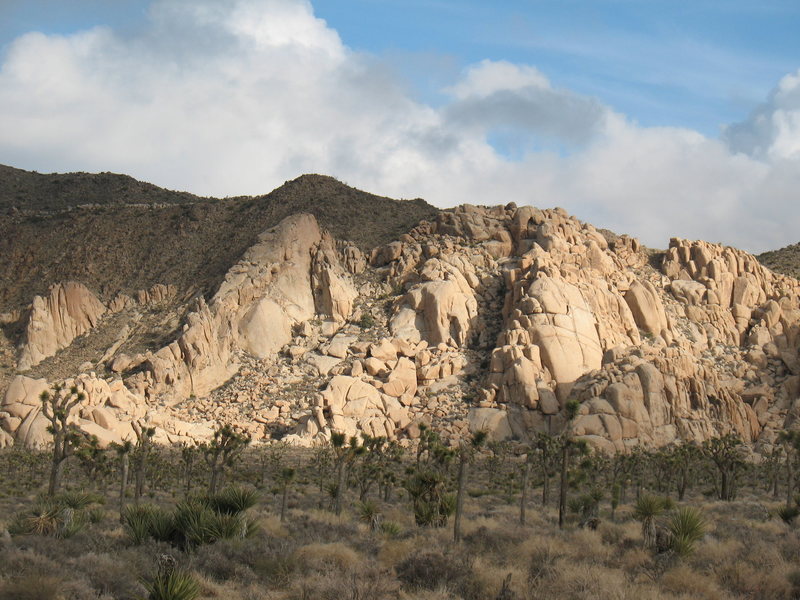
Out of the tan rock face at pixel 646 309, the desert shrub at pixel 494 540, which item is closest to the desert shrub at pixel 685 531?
the desert shrub at pixel 494 540

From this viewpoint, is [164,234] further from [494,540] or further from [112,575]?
[112,575]

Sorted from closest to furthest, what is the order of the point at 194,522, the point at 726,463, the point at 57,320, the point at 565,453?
the point at 194,522 < the point at 565,453 < the point at 726,463 < the point at 57,320

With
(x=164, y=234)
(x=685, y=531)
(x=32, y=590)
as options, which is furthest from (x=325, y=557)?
(x=164, y=234)

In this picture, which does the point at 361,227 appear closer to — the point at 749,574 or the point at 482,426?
the point at 482,426

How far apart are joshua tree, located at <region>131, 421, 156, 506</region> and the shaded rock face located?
34.2ft

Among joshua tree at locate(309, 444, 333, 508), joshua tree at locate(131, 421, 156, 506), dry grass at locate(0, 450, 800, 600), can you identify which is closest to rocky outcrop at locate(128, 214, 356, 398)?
joshua tree at locate(131, 421, 156, 506)

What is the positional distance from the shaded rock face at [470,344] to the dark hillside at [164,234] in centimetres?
477

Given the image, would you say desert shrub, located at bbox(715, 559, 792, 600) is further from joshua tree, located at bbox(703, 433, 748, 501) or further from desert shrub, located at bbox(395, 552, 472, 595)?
joshua tree, located at bbox(703, 433, 748, 501)

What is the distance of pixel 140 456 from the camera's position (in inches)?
1726

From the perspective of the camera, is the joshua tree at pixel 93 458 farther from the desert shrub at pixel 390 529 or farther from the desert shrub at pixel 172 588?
the desert shrub at pixel 172 588

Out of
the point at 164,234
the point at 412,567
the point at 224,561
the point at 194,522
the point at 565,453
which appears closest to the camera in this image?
the point at 224,561

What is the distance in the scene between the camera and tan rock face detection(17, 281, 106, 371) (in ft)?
249

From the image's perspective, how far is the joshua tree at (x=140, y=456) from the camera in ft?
127

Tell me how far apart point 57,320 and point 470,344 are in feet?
132
